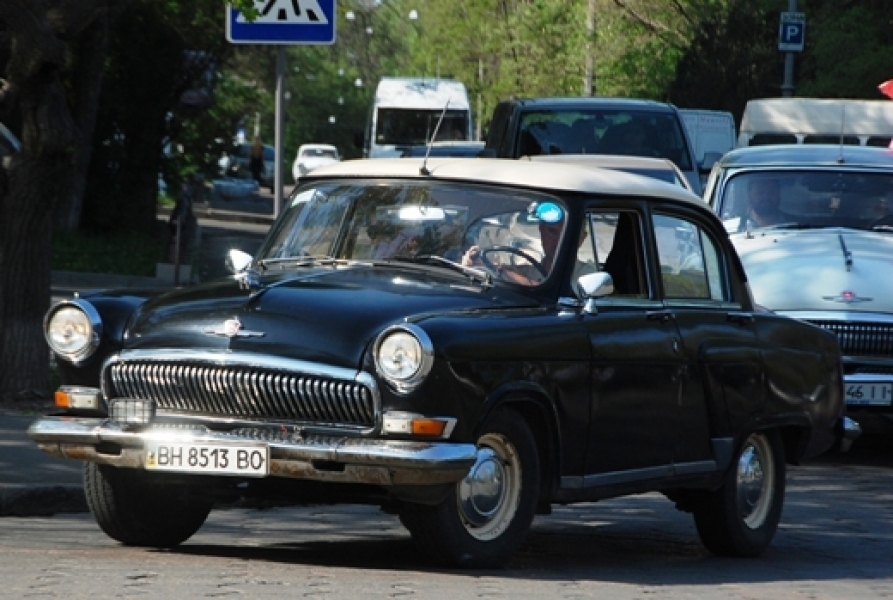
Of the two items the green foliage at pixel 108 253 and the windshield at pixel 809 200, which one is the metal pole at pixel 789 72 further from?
the windshield at pixel 809 200

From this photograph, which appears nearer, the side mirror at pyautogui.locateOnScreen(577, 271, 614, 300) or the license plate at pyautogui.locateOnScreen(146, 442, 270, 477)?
the license plate at pyautogui.locateOnScreen(146, 442, 270, 477)

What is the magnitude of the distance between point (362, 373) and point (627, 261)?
1977 millimetres

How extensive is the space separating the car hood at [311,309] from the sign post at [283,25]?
526cm

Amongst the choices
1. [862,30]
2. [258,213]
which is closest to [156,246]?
[862,30]

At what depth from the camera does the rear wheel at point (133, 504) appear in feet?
26.5

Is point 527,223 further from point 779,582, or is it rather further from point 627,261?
point 779,582

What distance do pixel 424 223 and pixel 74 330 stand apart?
153cm

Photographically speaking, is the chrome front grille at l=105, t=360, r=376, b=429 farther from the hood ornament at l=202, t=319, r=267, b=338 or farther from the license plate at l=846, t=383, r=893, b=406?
the license plate at l=846, t=383, r=893, b=406

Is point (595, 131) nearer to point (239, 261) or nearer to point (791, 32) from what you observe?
point (239, 261)

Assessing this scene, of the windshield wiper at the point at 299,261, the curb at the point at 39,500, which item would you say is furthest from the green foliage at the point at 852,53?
the windshield wiper at the point at 299,261

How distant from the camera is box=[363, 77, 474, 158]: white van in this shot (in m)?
43.1

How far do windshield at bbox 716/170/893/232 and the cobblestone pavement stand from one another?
2869 mm

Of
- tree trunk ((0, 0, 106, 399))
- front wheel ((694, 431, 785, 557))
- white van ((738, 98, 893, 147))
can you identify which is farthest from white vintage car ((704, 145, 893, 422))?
white van ((738, 98, 893, 147))

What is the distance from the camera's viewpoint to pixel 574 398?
7.98 m
